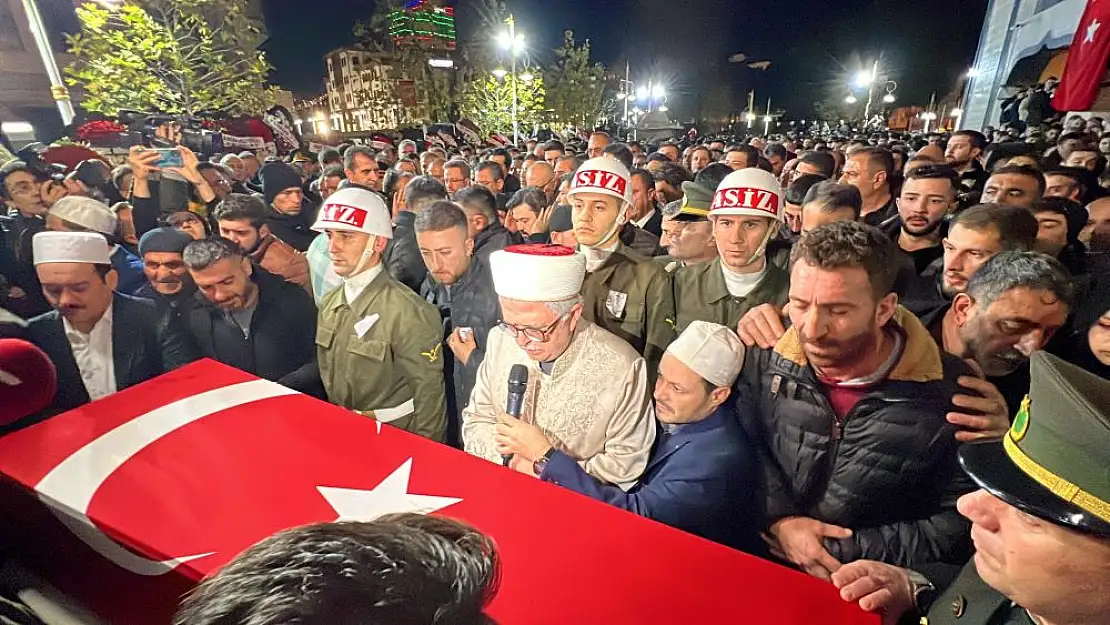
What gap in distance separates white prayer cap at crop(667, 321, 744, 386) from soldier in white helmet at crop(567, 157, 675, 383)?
0.86 ft

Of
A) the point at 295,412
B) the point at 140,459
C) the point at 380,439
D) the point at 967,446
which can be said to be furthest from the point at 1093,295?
the point at 140,459

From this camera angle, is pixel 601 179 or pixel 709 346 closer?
pixel 709 346

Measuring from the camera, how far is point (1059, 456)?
0.77 meters

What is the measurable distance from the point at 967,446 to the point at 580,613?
0.83 m

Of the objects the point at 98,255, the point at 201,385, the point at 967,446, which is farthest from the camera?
the point at 98,255

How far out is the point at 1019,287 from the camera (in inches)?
52.9

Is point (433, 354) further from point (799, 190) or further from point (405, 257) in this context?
point (799, 190)

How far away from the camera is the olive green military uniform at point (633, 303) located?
1832 mm

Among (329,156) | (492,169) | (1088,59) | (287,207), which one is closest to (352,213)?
(287,207)

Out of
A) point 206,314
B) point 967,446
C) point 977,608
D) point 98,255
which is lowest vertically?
point 977,608

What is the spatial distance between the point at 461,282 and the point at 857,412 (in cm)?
143

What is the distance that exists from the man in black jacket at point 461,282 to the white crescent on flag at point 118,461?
2.15 feet

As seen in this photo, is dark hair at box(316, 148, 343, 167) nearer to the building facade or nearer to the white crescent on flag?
the building facade

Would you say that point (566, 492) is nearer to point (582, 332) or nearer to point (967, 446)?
point (582, 332)
